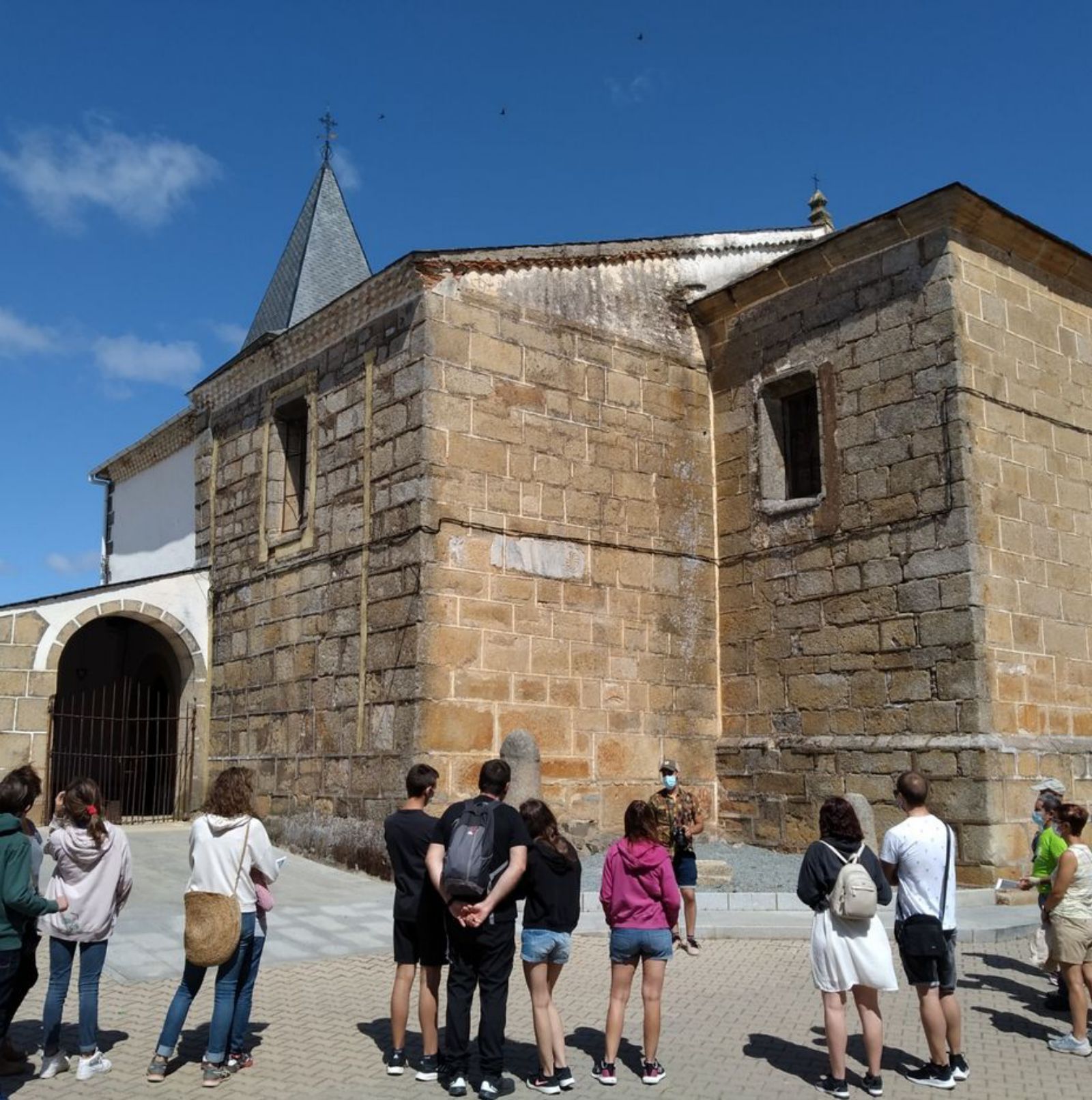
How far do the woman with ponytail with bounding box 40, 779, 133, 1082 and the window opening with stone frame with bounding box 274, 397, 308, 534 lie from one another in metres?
7.90

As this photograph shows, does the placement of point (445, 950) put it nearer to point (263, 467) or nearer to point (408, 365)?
point (408, 365)

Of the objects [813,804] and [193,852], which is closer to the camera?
[193,852]

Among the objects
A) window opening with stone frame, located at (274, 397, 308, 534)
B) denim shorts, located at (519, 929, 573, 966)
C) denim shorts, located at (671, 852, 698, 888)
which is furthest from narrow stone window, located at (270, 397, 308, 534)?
denim shorts, located at (519, 929, 573, 966)

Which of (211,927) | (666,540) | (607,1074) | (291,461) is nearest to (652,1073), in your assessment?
(607,1074)

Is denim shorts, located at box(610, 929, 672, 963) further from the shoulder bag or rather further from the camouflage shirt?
the camouflage shirt

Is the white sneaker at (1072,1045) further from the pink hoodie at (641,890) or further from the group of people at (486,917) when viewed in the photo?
the pink hoodie at (641,890)

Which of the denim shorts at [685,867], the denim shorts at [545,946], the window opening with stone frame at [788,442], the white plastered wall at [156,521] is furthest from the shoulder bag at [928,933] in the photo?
the white plastered wall at [156,521]

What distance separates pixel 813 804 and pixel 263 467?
23.6ft

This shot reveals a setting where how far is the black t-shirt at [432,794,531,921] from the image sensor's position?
5.05 meters

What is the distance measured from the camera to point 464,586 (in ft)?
35.7

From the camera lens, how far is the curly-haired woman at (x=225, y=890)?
5.21 meters

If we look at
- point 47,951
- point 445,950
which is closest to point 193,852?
point 445,950

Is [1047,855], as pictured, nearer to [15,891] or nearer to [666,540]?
[15,891]

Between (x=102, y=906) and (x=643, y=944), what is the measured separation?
8.24 ft
